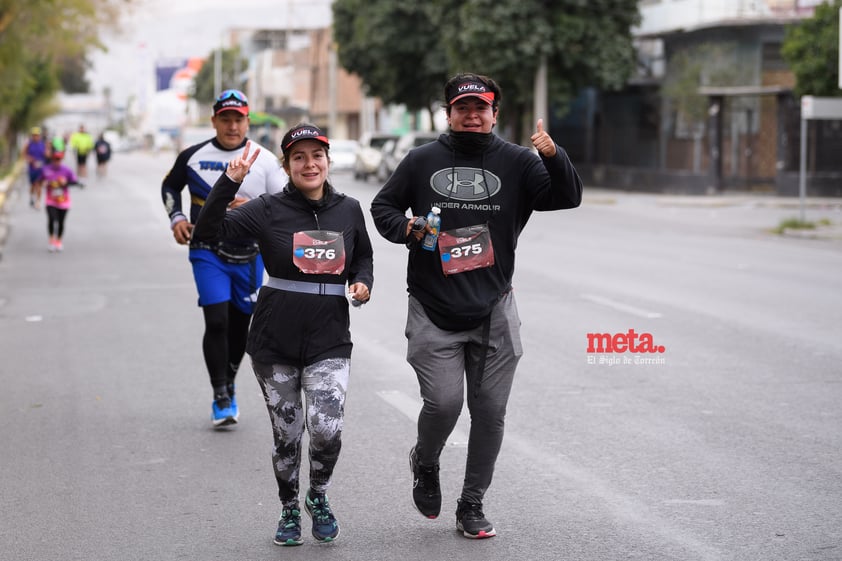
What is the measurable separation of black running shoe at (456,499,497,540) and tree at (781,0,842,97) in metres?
27.7

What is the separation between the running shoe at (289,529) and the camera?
5387mm

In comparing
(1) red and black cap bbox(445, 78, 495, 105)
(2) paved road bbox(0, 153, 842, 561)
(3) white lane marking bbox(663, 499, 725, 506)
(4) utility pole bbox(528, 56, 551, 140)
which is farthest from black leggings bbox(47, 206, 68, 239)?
(4) utility pole bbox(528, 56, 551, 140)

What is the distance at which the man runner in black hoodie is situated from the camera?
537 centimetres

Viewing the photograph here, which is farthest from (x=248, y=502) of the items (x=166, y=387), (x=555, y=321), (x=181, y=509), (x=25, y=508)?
(x=555, y=321)

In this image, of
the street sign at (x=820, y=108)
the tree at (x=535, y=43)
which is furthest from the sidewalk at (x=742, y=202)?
the tree at (x=535, y=43)

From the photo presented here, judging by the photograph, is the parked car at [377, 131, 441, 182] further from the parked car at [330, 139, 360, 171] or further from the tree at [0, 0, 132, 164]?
the tree at [0, 0, 132, 164]

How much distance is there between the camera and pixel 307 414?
539 cm

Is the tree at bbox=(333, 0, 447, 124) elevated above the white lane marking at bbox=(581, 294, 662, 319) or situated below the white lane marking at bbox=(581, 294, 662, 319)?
above

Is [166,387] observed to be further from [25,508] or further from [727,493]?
[727,493]

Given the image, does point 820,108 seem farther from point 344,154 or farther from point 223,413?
point 344,154

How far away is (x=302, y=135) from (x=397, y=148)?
36.9 meters

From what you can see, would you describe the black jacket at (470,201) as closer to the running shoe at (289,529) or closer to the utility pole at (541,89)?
the running shoe at (289,529)

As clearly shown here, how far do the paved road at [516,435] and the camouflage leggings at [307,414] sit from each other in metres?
0.30

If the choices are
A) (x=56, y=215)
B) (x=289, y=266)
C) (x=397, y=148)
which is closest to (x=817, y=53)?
(x=397, y=148)
